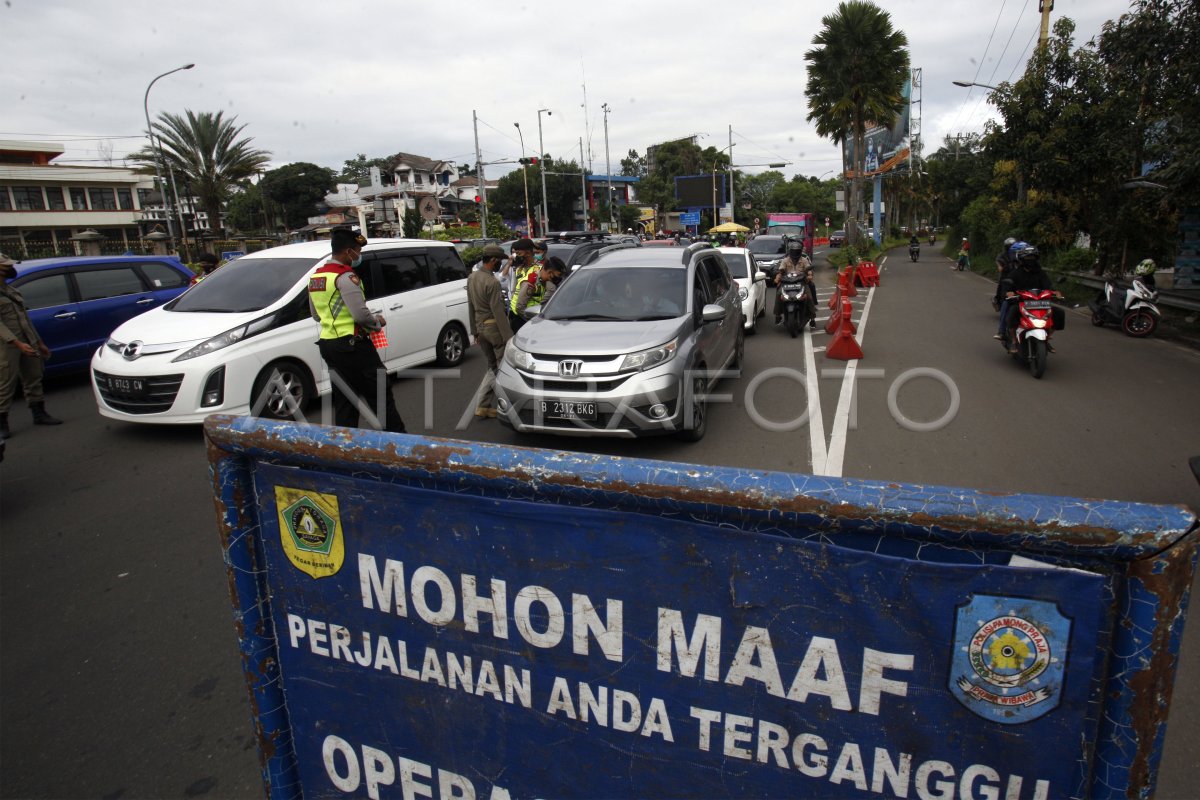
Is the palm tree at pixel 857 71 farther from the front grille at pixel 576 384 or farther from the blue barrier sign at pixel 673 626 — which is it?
the blue barrier sign at pixel 673 626

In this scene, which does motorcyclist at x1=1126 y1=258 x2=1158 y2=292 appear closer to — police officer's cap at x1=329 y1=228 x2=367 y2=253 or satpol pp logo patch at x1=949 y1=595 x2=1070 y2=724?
police officer's cap at x1=329 y1=228 x2=367 y2=253

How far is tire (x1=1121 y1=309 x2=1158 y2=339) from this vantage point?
477 inches

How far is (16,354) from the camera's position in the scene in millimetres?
7254

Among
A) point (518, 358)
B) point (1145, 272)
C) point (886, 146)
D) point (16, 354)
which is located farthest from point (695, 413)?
point (886, 146)

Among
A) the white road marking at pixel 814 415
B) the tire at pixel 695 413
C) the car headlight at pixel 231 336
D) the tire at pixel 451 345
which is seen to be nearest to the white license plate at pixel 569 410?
the tire at pixel 695 413

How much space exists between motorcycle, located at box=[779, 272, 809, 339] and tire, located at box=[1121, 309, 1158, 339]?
17.3 feet

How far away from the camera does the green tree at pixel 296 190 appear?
226ft

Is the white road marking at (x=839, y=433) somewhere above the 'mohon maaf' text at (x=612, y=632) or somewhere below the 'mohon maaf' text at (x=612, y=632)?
below

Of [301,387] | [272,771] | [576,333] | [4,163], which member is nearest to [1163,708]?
[272,771]

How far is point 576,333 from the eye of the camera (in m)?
6.76

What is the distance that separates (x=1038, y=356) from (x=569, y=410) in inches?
256

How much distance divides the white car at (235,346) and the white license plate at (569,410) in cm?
293

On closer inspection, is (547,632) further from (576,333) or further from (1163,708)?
(576,333)

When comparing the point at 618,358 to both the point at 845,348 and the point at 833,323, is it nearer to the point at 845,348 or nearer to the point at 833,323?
the point at 845,348
